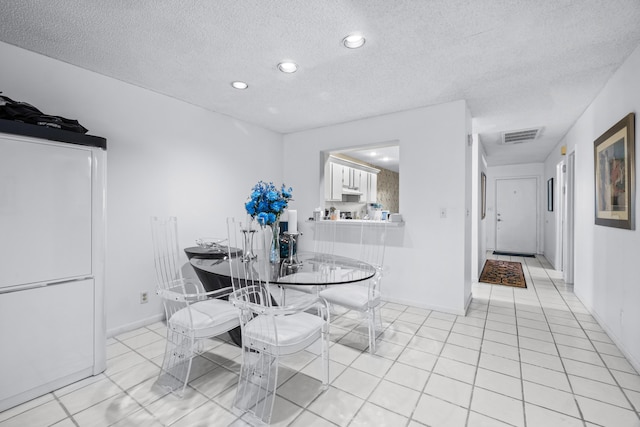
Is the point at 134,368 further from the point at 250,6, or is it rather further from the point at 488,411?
the point at 250,6

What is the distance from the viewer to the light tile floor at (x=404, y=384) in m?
1.74

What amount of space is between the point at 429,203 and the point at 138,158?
3.22 metres

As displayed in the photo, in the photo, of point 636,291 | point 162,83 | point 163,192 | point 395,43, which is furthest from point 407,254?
point 162,83

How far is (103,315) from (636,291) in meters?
→ 3.94

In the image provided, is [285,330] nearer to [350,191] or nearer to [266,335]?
[266,335]

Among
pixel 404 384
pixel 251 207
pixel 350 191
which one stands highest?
pixel 350 191

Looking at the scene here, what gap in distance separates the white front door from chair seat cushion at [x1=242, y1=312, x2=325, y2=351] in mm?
7807

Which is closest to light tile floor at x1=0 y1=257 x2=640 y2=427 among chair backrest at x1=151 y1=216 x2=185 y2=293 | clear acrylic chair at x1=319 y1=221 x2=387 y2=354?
clear acrylic chair at x1=319 y1=221 x2=387 y2=354

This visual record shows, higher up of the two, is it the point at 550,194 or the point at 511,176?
the point at 511,176

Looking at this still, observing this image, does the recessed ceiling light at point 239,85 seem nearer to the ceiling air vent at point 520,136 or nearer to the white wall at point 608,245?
the white wall at point 608,245

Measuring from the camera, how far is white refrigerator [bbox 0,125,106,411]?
181 centimetres

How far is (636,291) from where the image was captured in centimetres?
223

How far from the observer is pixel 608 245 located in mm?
2830

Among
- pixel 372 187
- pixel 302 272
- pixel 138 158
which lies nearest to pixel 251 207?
pixel 302 272
